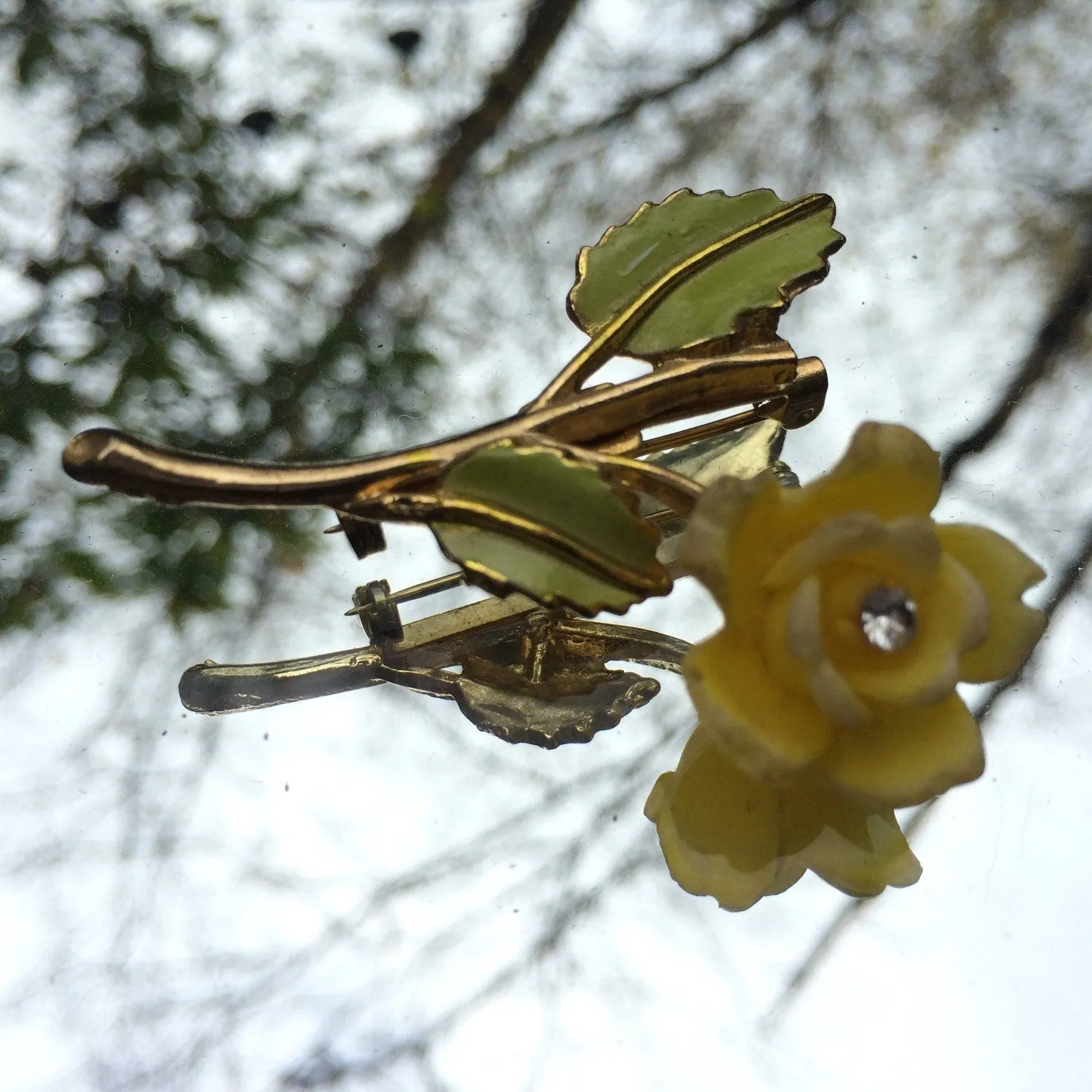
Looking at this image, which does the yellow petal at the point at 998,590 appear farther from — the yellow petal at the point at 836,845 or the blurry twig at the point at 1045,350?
the blurry twig at the point at 1045,350

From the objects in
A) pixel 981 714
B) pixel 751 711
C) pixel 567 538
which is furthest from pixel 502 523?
pixel 981 714

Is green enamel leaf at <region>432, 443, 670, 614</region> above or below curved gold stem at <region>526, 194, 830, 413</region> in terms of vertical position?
below

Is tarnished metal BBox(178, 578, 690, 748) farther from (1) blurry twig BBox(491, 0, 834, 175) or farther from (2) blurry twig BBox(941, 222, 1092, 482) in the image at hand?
(1) blurry twig BBox(491, 0, 834, 175)

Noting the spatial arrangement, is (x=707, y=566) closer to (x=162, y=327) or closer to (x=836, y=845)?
(x=836, y=845)

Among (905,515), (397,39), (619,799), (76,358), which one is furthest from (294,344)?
(905,515)

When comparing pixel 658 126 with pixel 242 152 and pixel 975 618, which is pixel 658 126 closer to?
pixel 242 152

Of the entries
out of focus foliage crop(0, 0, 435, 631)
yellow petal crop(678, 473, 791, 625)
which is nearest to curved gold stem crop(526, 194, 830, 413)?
yellow petal crop(678, 473, 791, 625)
